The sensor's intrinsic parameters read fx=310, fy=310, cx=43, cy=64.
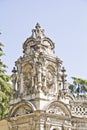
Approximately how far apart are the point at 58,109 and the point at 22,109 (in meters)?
1.75

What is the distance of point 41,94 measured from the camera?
48.5ft

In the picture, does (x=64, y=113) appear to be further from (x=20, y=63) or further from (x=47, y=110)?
(x=20, y=63)

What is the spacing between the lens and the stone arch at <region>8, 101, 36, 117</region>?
14.6m

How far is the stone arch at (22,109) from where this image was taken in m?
14.6

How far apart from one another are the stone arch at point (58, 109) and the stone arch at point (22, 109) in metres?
0.81

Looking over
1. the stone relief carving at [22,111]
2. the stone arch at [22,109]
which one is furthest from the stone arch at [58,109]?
the stone relief carving at [22,111]

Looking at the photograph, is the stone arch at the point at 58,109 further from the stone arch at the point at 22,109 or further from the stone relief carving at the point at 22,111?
the stone relief carving at the point at 22,111

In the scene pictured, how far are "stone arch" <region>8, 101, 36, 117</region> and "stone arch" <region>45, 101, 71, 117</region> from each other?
2.65ft

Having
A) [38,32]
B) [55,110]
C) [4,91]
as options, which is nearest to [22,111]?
[55,110]

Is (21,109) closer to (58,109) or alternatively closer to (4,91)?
(58,109)

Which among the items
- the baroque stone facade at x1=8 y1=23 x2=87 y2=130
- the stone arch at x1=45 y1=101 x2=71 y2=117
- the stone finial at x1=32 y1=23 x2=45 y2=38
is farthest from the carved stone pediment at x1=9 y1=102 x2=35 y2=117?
the stone finial at x1=32 y1=23 x2=45 y2=38

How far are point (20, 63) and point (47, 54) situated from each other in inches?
59.4

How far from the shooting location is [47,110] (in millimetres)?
14555

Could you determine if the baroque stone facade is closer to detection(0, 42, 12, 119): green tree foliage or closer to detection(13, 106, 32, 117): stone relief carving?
detection(13, 106, 32, 117): stone relief carving
